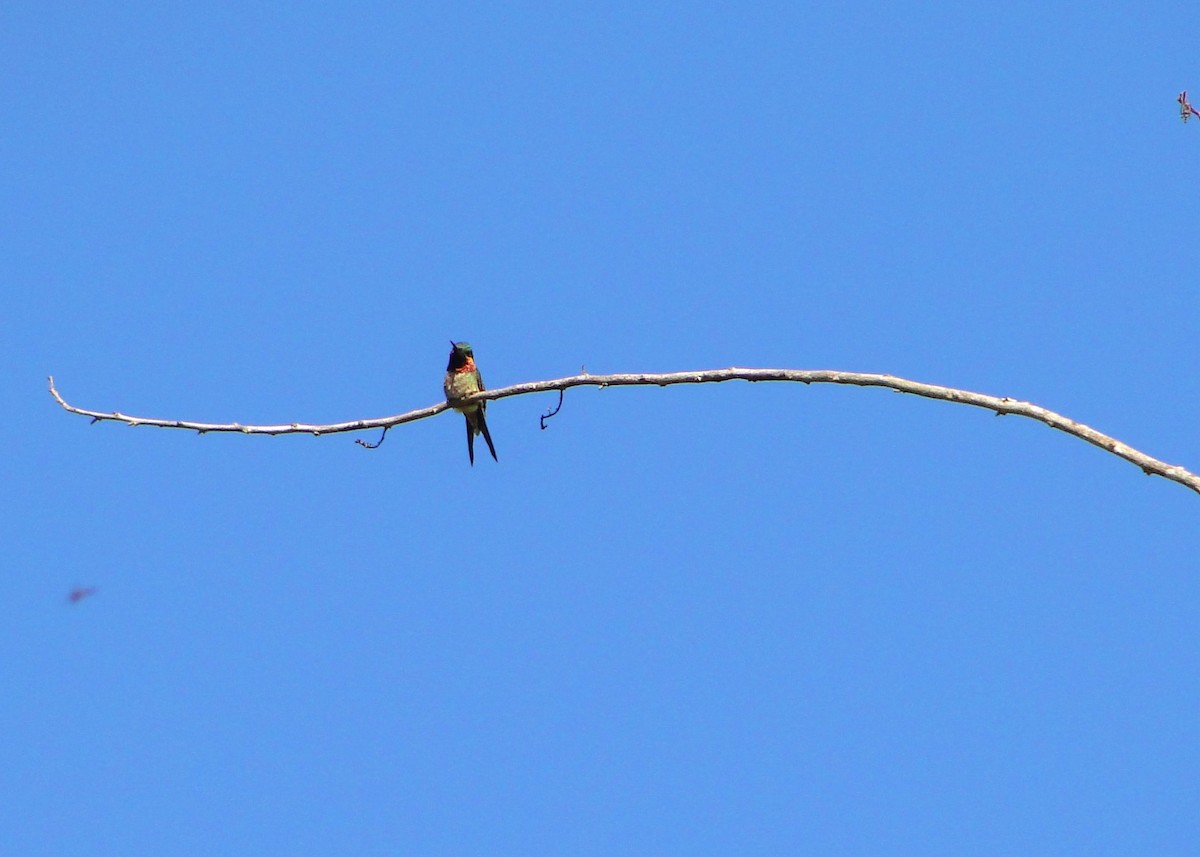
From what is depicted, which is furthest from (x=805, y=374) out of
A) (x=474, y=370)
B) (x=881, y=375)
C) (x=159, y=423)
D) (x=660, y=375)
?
(x=474, y=370)

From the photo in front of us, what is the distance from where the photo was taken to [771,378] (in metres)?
5.21

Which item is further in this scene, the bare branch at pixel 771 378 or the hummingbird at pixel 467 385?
the hummingbird at pixel 467 385

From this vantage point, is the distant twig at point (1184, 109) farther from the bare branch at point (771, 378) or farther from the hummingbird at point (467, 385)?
the hummingbird at point (467, 385)

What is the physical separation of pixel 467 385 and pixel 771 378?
551 cm

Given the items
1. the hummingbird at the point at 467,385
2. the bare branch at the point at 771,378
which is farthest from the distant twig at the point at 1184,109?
the hummingbird at the point at 467,385

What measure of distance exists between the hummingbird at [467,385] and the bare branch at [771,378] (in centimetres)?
354

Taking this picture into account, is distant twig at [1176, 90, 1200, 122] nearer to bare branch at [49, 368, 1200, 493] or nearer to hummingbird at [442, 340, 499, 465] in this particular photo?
bare branch at [49, 368, 1200, 493]

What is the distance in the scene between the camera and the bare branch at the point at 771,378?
428cm

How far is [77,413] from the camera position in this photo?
19.4 feet

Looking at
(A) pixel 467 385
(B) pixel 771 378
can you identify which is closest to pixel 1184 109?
(B) pixel 771 378

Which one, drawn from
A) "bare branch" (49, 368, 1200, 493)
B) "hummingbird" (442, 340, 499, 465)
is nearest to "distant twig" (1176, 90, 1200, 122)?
"bare branch" (49, 368, 1200, 493)

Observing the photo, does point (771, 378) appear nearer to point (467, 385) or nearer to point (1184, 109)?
point (1184, 109)

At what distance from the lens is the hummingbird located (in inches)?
411

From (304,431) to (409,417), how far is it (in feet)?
1.87
